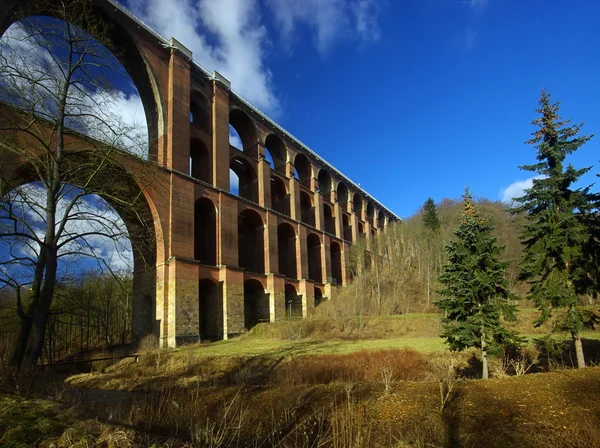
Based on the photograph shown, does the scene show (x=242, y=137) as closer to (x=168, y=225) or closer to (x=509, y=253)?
(x=168, y=225)

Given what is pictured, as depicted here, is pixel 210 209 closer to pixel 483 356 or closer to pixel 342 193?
pixel 483 356

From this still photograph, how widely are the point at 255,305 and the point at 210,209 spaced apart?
10459mm

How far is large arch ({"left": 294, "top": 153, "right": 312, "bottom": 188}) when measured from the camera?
4783cm

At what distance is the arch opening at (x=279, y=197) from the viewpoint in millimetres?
42125

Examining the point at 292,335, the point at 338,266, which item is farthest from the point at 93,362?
the point at 338,266

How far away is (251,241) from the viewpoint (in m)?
38.9

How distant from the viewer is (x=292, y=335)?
27.0m

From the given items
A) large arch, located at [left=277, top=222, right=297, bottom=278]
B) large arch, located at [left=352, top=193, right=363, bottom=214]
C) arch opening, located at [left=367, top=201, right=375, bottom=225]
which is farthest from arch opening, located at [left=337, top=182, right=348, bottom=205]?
large arch, located at [left=277, top=222, right=297, bottom=278]

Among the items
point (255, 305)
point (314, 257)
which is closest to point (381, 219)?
point (314, 257)

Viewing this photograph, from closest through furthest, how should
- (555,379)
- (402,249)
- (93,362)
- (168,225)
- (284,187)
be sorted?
(555,379) → (93,362) → (168,225) → (284,187) → (402,249)


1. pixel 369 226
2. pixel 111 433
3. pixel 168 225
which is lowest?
pixel 111 433

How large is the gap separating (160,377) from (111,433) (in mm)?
13067

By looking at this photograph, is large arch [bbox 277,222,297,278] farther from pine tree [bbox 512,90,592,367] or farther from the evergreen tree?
pine tree [bbox 512,90,592,367]

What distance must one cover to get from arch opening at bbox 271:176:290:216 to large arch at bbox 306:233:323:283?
5924 millimetres
